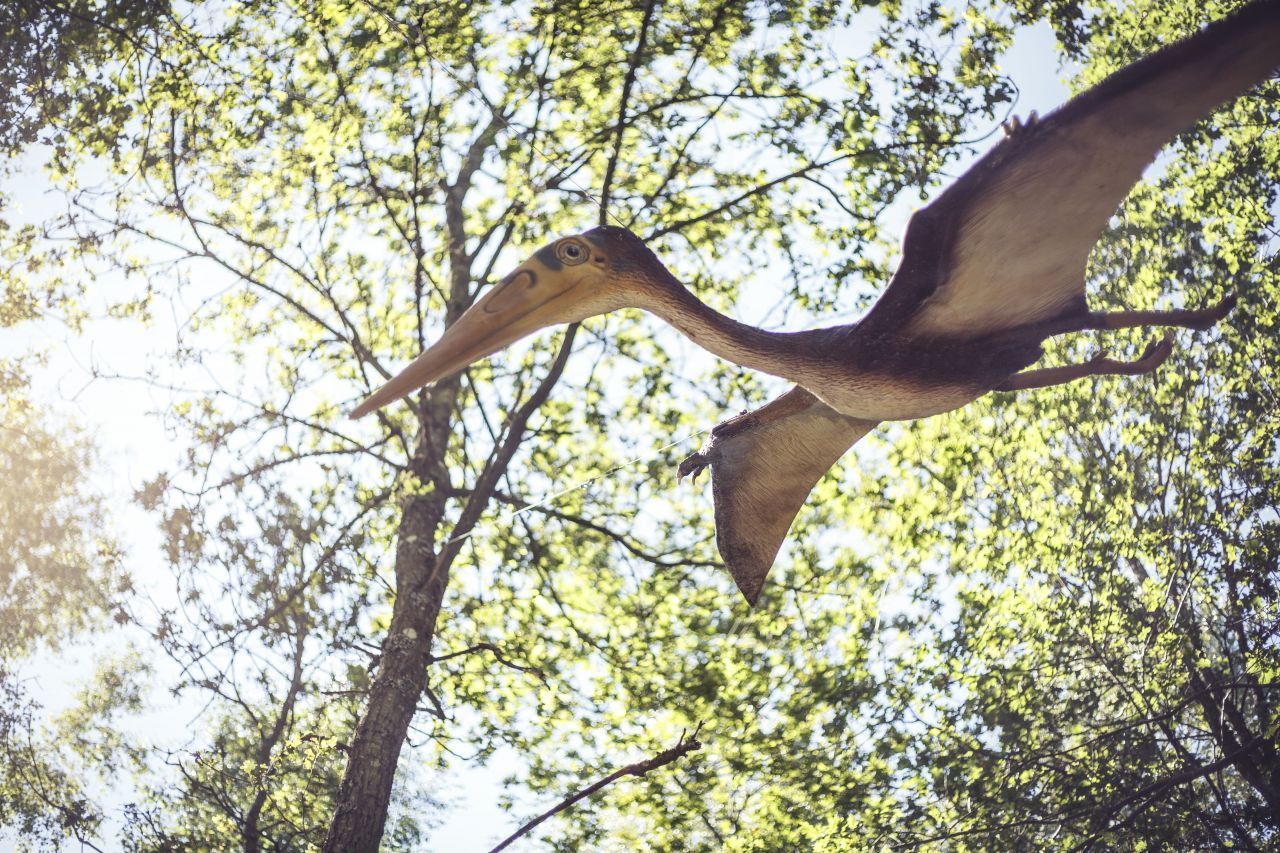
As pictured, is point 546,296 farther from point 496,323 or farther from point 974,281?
point 974,281

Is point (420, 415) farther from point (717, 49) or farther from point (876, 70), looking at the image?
point (876, 70)

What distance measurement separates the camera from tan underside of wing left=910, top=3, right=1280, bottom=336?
226 cm

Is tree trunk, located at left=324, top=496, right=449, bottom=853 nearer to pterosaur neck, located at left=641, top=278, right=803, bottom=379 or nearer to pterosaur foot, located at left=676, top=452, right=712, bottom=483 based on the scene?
pterosaur foot, located at left=676, top=452, right=712, bottom=483

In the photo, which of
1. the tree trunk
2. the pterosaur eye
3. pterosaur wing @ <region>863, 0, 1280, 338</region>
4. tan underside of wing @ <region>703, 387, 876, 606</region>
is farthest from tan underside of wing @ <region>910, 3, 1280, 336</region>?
the tree trunk

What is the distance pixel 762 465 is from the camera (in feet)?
11.0

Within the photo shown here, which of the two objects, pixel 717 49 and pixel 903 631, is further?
pixel 903 631

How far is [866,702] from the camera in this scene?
762 cm

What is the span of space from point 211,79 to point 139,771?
8.84 meters

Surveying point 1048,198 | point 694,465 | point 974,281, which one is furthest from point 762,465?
point 1048,198

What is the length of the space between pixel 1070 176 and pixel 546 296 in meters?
1.52

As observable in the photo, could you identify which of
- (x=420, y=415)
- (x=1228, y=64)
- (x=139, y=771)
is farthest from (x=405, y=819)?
(x=1228, y=64)

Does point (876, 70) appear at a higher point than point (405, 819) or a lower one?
higher

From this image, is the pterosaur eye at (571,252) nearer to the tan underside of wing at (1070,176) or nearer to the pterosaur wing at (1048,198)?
the pterosaur wing at (1048,198)

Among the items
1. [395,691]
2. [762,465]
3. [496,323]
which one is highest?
[395,691]
